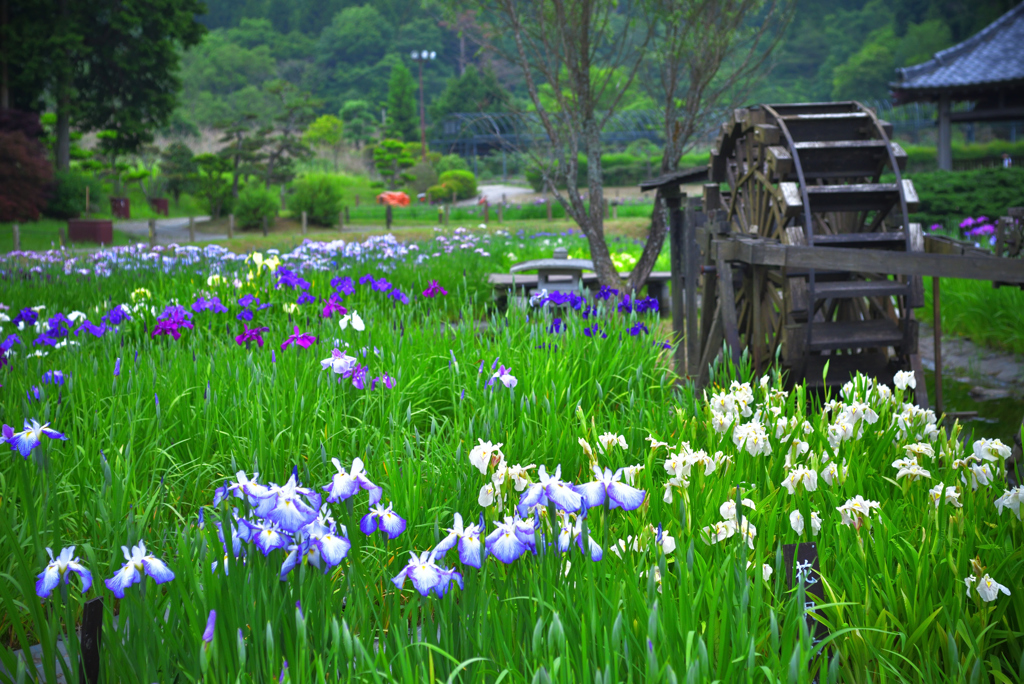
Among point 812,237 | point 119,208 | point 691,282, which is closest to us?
point 812,237

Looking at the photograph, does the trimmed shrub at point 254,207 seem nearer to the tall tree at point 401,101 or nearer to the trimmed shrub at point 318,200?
the trimmed shrub at point 318,200

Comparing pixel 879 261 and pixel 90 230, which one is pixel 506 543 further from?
pixel 90 230

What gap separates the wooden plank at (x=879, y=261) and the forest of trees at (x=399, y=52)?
41.2 meters

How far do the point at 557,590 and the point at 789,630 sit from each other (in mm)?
525

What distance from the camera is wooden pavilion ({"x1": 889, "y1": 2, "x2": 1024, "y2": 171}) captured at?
833 inches

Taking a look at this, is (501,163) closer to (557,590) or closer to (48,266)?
(48,266)

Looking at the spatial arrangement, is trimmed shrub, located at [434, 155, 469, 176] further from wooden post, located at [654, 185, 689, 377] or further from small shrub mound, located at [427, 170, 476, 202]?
wooden post, located at [654, 185, 689, 377]

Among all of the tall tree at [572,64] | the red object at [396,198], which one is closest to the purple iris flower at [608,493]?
the tall tree at [572,64]

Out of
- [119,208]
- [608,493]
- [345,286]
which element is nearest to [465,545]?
[608,493]

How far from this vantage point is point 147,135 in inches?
1241

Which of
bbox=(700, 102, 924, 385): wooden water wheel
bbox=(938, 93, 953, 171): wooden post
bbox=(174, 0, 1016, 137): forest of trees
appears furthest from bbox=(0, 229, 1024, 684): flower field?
bbox=(174, 0, 1016, 137): forest of trees

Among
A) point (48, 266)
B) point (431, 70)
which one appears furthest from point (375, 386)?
point (431, 70)

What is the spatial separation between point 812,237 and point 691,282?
3.71 ft

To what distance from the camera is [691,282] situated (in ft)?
23.6
